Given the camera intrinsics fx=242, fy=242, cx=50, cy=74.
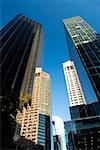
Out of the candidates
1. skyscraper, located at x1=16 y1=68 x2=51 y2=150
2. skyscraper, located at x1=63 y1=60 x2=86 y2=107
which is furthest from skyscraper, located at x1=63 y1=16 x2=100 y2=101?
skyscraper, located at x1=16 y1=68 x2=51 y2=150

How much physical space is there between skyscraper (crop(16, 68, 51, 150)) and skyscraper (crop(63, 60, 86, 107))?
45.0 ft

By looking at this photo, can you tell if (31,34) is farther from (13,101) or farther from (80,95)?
(13,101)

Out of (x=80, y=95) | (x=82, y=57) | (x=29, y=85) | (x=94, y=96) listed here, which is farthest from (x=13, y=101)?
(x=80, y=95)

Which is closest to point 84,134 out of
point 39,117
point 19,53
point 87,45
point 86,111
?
point 86,111

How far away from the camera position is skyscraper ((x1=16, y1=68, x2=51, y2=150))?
369ft

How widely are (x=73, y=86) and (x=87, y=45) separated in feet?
187

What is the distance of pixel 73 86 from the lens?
13950 cm

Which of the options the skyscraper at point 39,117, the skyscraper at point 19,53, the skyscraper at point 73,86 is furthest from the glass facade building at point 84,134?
the skyscraper at point 73,86

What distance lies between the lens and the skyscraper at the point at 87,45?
68.7 meters

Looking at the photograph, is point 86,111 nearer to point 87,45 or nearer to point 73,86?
point 87,45

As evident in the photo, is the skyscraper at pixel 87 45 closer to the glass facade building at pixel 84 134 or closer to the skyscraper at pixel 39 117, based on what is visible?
the glass facade building at pixel 84 134

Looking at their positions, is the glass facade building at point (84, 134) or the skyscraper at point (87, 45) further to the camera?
the skyscraper at point (87, 45)

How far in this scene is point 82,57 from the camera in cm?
7819

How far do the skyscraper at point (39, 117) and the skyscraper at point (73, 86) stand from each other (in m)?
13.7
